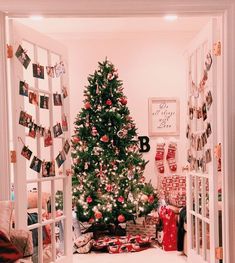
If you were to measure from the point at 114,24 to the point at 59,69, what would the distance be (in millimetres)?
2103

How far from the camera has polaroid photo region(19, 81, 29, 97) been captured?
3.19 metres

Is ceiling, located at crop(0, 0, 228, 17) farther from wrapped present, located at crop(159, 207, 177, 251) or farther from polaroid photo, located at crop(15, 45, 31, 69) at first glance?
wrapped present, located at crop(159, 207, 177, 251)

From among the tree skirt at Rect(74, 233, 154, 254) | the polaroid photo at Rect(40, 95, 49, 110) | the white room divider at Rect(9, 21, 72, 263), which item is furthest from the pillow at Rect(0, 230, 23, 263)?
the tree skirt at Rect(74, 233, 154, 254)

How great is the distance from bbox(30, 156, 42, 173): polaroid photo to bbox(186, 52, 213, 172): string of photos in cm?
140

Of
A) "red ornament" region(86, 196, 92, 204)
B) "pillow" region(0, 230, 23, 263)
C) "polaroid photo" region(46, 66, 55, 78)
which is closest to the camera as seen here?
"pillow" region(0, 230, 23, 263)

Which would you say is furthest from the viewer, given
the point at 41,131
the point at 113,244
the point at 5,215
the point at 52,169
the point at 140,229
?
the point at 140,229

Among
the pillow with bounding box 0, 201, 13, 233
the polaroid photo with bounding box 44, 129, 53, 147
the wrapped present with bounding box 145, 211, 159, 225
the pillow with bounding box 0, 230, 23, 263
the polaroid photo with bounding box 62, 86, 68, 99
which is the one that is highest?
the polaroid photo with bounding box 62, 86, 68, 99

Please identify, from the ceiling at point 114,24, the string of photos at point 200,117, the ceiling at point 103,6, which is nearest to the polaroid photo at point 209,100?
the string of photos at point 200,117

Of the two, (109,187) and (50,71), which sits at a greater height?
(50,71)

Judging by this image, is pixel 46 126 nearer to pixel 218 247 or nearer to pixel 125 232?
pixel 218 247

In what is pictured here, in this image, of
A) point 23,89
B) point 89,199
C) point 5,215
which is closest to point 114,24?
point 89,199

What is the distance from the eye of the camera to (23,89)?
10.6 feet

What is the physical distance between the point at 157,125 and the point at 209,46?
2707 mm

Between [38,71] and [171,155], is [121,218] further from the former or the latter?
[38,71]
